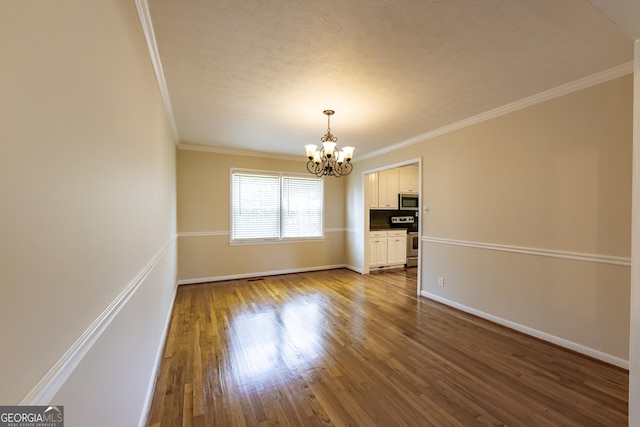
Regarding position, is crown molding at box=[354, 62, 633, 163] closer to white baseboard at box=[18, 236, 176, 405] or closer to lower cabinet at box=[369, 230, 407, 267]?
lower cabinet at box=[369, 230, 407, 267]

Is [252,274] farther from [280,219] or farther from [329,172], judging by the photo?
[329,172]

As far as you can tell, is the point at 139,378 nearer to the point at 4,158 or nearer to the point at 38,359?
the point at 38,359

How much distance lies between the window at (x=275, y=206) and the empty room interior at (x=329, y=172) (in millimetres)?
1205

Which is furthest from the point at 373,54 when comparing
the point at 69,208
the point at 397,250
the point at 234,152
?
the point at 397,250

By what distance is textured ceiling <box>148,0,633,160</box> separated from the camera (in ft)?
5.38

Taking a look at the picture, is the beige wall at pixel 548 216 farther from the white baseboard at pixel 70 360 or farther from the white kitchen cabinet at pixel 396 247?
the white baseboard at pixel 70 360

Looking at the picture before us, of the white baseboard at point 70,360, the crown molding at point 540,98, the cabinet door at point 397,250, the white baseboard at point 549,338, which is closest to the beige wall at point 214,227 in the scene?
the cabinet door at point 397,250

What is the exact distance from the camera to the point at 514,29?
178 centimetres

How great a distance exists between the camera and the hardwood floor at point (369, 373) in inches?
69.4

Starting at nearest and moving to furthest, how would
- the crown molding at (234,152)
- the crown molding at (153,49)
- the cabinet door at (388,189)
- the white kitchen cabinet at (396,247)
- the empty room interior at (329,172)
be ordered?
the empty room interior at (329,172) < the crown molding at (153,49) < the crown molding at (234,152) < the cabinet door at (388,189) < the white kitchen cabinet at (396,247)

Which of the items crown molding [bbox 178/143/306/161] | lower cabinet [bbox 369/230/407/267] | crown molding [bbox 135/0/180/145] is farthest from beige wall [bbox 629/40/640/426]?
crown molding [bbox 178/143/306/161]

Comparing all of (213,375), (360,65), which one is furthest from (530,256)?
(213,375)

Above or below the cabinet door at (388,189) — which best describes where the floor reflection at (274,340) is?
below

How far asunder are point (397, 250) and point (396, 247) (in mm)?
84
